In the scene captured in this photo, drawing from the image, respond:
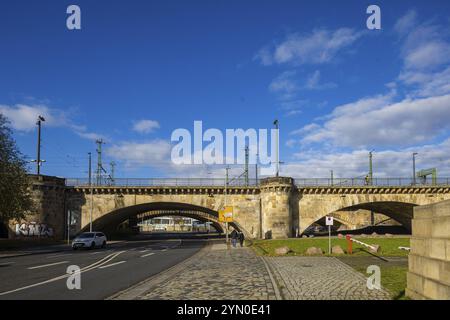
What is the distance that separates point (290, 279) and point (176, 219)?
148m

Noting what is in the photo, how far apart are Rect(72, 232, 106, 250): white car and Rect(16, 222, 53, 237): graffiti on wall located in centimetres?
1454

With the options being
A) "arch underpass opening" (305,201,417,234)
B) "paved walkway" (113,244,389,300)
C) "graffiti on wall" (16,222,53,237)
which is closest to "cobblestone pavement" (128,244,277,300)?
"paved walkway" (113,244,389,300)

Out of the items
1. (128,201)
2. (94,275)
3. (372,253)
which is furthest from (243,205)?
(94,275)

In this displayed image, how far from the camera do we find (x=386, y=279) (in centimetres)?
1312

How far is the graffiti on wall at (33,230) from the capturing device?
4872 cm

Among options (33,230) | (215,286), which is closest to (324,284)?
(215,286)

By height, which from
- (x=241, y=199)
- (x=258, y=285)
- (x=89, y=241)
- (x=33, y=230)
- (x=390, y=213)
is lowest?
(x=33, y=230)

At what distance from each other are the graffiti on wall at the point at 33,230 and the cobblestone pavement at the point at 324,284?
40487mm

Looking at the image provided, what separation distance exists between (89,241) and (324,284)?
1107 inches

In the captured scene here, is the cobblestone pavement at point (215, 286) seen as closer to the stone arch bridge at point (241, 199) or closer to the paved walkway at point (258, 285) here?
the paved walkway at point (258, 285)

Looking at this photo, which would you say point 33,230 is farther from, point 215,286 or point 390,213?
point 390,213

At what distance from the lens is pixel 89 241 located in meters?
36.2
